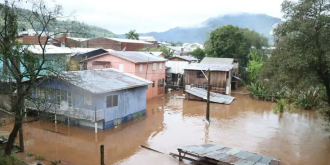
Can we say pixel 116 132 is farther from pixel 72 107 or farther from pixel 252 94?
pixel 252 94

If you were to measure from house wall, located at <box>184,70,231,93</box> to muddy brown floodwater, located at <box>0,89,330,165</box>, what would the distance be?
700cm

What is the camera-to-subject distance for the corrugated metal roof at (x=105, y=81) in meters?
16.1

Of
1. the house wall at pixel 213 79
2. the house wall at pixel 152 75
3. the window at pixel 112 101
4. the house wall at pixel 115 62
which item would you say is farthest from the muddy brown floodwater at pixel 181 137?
the house wall at pixel 213 79

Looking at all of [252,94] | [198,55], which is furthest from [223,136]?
[198,55]

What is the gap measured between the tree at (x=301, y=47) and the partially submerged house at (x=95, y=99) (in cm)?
968

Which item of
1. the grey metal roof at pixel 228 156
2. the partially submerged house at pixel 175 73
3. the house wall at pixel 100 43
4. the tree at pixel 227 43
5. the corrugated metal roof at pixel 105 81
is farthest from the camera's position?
the house wall at pixel 100 43

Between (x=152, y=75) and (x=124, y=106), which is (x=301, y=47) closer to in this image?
(x=124, y=106)

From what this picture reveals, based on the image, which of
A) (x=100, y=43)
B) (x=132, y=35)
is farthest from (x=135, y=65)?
(x=132, y=35)

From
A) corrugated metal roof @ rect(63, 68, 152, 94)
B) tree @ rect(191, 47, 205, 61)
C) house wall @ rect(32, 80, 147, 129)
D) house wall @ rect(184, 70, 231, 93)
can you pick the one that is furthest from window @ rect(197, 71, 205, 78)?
tree @ rect(191, 47, 205, 61)

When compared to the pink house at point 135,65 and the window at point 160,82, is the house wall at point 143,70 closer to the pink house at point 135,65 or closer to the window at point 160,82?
the pink house at point 135,65

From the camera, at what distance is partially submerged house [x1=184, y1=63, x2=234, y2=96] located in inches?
1177

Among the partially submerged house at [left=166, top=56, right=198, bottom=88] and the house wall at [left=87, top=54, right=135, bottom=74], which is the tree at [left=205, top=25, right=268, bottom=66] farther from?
the house wall at [left=87, top=54, right=135, bottom=74]

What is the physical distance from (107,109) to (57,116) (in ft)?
13.4

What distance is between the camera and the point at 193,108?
24.5 meters
